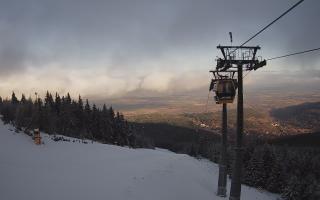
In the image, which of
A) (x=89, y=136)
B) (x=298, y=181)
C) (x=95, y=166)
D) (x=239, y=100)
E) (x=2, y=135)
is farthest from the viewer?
(x=89, y=136)

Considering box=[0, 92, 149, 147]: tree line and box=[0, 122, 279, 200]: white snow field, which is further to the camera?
box=[0, 92, 149, 147]: tree line

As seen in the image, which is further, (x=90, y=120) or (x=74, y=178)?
(x=90, y=120)

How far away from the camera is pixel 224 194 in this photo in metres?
30.3

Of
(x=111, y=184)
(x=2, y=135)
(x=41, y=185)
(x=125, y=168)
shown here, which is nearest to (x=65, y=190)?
(x=41, y=185)

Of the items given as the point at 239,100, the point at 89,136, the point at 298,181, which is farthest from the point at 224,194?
the point at 89,136

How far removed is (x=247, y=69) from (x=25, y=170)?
629 inches

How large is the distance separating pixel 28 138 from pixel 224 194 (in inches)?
812

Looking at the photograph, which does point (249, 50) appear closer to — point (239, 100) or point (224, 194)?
point (239, 100)

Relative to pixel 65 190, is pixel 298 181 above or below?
below

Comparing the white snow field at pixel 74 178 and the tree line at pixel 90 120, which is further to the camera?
the tree line at pixel 90 120

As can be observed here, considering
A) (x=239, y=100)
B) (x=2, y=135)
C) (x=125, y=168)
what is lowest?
(x=125, y=168)

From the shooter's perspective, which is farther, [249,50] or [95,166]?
[95,166]

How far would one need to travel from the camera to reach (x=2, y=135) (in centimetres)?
3456

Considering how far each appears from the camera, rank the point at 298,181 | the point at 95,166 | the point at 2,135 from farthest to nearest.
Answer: the point at 298,181 → the point at 2,135 → the point at 95,166
